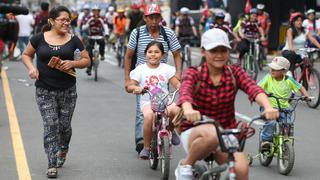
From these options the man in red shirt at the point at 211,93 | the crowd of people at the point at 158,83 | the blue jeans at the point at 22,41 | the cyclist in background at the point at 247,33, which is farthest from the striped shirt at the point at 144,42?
the blue jeans at the point at 22,41

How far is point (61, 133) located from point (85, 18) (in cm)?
1149

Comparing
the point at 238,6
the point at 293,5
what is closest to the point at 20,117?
the point at 293,5

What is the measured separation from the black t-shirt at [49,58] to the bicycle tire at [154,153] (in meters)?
1.09

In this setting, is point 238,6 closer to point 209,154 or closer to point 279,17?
point 279,17

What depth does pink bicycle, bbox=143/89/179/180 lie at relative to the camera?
24.8ft

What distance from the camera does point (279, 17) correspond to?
2938 centimetres

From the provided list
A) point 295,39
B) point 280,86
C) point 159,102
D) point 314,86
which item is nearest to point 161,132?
point 159,102

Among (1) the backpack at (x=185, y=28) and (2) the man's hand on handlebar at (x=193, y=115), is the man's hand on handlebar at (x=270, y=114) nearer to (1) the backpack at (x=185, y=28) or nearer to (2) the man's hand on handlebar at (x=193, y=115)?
(2) the man's hand on handlebar at (x=193, y=115)

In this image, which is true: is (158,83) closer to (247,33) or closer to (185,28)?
(247,33)

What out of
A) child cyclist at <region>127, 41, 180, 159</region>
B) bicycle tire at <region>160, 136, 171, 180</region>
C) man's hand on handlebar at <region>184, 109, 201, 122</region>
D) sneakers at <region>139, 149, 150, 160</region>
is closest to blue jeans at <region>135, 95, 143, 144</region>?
child cyclist at <region>127, 41, 180, 159</region>

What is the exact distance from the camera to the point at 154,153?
8.17 meters

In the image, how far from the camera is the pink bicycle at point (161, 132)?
→ 24.8 feet

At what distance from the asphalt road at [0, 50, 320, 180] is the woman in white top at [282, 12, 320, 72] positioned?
36.2 inches

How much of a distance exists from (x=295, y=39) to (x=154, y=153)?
6773mm
